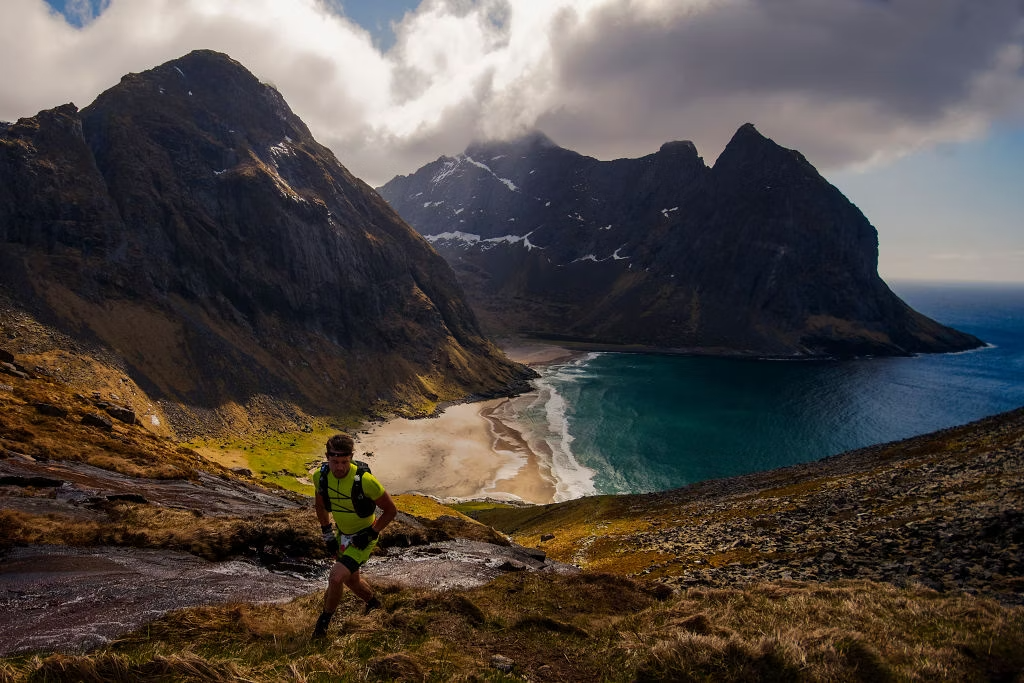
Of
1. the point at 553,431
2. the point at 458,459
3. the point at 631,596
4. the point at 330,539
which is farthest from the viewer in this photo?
the point at 553,431

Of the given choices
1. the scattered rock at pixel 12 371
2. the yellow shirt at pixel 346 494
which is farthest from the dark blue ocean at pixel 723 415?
the yellow shirt at pixel 346 494

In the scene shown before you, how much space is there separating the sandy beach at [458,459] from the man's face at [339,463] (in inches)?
2831

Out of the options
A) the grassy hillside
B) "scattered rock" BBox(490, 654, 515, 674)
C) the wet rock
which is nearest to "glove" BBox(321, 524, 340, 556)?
the grassy hillside

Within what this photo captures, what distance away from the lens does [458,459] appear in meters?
95.7

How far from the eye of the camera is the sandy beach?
8188cm

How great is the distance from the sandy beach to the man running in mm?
71168

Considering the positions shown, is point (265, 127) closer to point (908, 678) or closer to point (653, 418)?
point (653, 418)

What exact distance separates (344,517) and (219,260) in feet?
451

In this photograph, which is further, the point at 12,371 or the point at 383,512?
the point at 12,371

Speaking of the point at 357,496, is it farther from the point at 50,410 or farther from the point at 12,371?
the point at 12,371

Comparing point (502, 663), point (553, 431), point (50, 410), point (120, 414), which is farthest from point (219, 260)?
point (502, 663)

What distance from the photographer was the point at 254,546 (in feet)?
55.0

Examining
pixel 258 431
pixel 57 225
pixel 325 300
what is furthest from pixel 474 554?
pixel 325 300

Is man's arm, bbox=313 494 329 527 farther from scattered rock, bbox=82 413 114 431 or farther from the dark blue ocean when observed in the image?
the dark blue ocean
